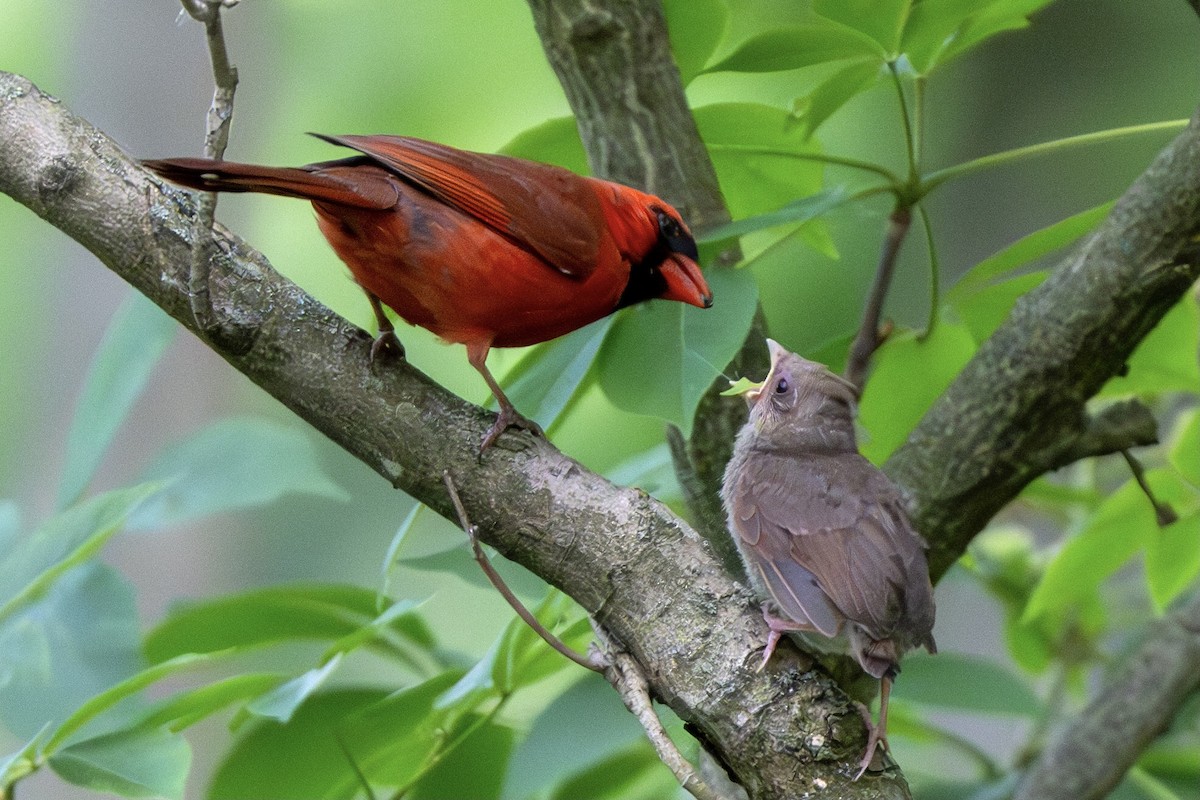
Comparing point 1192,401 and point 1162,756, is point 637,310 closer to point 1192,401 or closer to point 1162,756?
point 1162,756

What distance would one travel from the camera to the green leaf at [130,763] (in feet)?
5.24

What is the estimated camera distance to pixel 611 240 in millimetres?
2143

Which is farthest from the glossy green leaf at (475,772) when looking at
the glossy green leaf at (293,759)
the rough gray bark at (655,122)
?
the rough gray bark at (655,122)

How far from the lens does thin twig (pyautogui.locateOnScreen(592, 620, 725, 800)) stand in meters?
1.41

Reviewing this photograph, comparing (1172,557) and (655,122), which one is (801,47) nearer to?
(655,122)

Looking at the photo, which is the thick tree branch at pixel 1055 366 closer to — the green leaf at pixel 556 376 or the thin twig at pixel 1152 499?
the thin twig at pixel 1152 499

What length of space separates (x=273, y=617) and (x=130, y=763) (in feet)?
1.71

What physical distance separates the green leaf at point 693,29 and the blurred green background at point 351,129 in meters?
1.98

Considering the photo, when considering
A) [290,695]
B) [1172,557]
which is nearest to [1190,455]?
[1172,557]

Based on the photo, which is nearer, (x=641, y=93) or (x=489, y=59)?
(x=641, y=93)

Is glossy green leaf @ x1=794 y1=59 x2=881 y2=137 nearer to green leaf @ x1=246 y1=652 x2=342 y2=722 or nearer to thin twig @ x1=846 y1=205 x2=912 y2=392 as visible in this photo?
thin twig @ x1=846 y1=205 x2=912 y2=392

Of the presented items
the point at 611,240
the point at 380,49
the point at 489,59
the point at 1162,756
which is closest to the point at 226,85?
the point at 611,240

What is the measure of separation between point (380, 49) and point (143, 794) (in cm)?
433

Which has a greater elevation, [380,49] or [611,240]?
[380,49]
